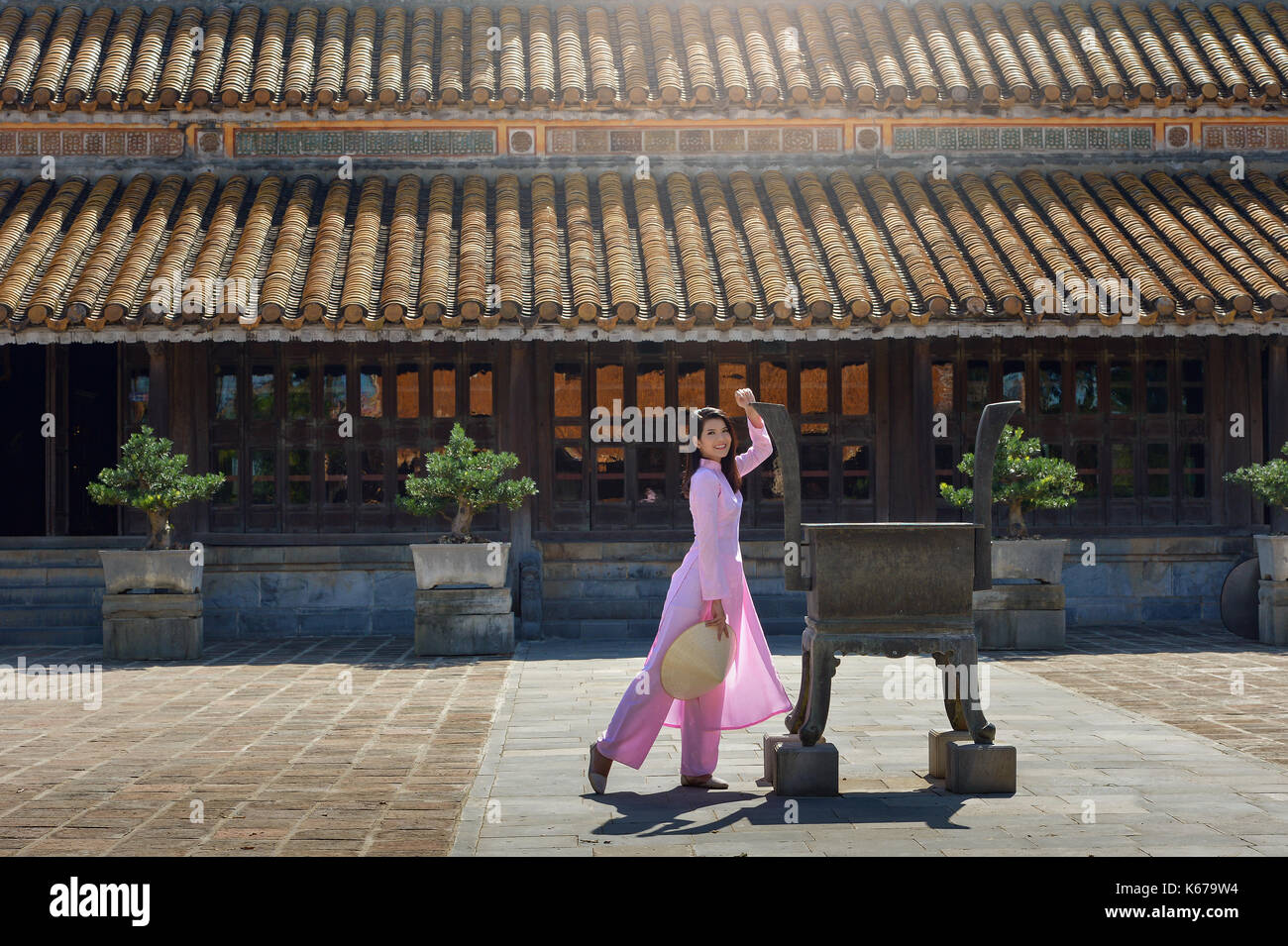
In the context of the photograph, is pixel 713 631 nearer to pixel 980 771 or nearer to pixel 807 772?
pixel 807 772

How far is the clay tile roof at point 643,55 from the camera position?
527 inches

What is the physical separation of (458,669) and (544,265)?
3936mm

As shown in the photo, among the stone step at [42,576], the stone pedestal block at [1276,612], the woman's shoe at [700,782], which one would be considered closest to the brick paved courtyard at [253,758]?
the woman's shoe at [700,782]

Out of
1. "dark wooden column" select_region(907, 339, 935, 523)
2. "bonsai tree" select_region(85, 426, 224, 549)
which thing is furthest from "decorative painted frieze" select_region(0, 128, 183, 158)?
"dark wooden column" select_region(907, 339, 935, 523)

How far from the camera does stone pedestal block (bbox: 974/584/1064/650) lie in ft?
36.4

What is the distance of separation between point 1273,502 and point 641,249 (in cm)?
619

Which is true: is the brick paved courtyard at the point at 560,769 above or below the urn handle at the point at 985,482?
below

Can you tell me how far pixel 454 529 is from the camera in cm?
1112

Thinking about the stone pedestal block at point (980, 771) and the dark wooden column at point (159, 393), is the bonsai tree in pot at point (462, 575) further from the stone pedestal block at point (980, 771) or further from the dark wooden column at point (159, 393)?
the stone pedestal block at point (980, 771)

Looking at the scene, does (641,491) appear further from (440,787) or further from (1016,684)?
(440,787)

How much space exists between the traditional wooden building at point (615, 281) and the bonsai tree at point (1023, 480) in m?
1.04

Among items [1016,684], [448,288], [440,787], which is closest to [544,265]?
[448,288]

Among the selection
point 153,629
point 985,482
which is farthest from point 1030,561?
point 153,629

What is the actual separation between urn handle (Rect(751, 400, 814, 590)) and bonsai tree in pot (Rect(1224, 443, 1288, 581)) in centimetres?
698
